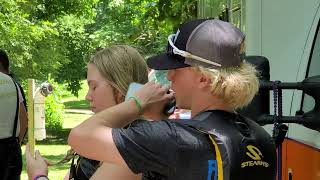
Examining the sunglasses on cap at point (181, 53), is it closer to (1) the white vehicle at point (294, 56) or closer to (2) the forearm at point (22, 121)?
(1) the white vehicle at point (294, 56)

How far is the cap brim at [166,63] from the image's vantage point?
1989mm

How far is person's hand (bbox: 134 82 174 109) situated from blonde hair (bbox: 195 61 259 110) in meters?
0.25

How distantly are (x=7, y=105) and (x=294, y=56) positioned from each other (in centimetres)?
302

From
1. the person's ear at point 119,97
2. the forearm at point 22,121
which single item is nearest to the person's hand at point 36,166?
the person's ear at point 119,97

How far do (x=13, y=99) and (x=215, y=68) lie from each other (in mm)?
3745

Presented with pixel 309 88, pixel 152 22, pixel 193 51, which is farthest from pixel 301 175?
pixel 152 22

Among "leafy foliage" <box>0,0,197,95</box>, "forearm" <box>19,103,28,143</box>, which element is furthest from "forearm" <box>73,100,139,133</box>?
"leafy foliage" <box>0,0,197,95</box>

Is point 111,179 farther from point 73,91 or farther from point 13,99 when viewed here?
point 73,91

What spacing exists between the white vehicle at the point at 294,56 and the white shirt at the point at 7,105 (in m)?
2.57

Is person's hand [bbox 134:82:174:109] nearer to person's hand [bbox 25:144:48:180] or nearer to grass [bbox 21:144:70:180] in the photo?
person's hand [bbox 25:144:48:180]

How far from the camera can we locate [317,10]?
116 inches

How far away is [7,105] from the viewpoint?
531 centimetres

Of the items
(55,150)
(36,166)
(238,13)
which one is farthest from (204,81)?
(55,150)

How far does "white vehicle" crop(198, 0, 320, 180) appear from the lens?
2.83m
